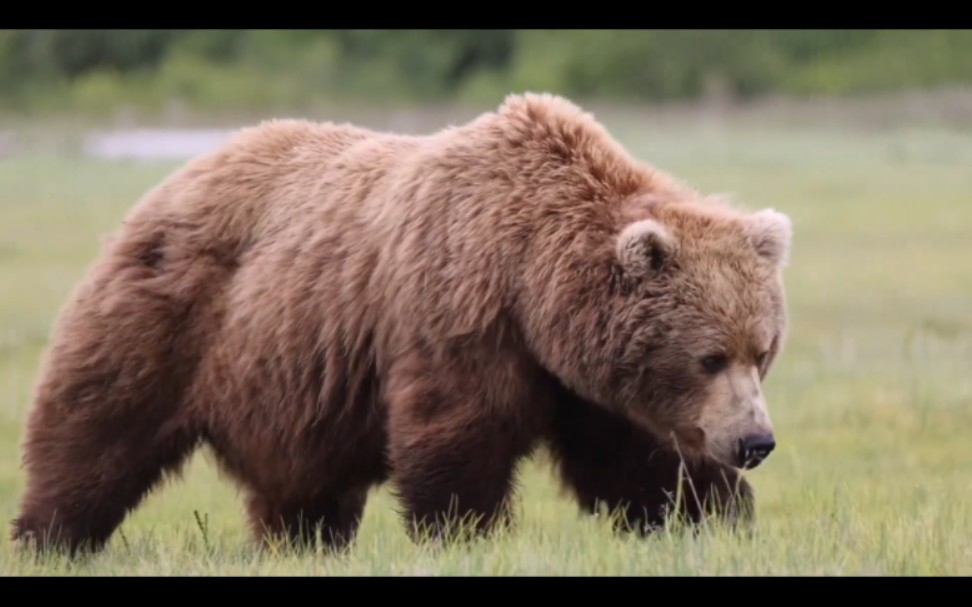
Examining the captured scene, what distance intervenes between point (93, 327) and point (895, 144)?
26611 mm

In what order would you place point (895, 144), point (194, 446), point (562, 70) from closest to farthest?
point (194, 446) < point (895, 144) < point (562, 70)

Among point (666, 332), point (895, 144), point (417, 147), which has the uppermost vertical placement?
point (895, 144)

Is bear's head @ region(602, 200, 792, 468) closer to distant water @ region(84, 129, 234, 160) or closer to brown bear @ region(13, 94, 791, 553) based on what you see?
brown bear @ region(13, 94, 791, 553)

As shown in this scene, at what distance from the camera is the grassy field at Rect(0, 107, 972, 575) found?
18.2ft

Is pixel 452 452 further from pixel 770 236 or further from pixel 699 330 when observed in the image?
pixel 770 236

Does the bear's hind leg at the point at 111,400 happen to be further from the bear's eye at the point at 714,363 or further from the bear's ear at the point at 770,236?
the bear's ear at the point at 770,236

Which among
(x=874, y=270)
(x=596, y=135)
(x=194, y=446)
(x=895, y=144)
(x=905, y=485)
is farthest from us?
(x=895, y=144)

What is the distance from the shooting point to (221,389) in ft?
22.3

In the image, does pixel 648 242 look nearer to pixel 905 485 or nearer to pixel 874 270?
pixel 905 485

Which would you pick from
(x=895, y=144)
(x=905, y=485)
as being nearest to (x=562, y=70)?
(x=895, y=144)

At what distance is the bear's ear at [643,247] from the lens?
590 centimetres

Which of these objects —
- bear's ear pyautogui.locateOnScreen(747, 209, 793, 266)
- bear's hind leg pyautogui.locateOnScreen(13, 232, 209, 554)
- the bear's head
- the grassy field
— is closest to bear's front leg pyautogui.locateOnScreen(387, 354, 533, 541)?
the grassy field

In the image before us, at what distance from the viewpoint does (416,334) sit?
619 cm

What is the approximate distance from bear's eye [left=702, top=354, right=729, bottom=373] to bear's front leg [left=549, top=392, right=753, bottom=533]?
0.50 meters
